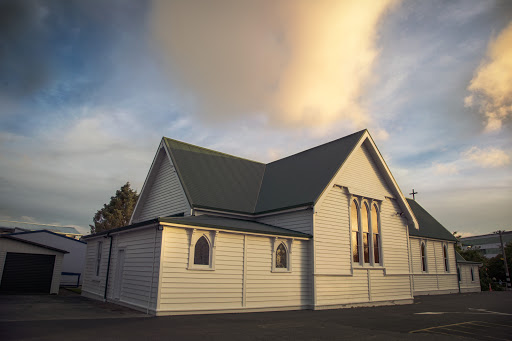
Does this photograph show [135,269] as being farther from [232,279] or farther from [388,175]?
[388,175]

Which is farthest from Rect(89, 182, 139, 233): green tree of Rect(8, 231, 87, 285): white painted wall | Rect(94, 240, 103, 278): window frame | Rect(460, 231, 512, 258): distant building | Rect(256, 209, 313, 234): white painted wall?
Rect(460, 231, 512, 258): distant building

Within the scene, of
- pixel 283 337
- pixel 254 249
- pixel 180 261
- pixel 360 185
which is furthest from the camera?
pixel 360 185

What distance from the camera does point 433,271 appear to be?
109 feet

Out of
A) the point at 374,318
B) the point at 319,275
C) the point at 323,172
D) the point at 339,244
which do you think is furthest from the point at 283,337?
the point at 323,172

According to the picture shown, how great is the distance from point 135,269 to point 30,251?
1461 cm

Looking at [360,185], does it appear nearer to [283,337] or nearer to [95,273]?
[283,337]

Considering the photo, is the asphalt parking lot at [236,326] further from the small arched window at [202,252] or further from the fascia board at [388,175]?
the fascia board at [388,175]

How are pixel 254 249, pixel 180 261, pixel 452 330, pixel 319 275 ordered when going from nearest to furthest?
pixel 452 330 → pixel 180 261 → pixel 254 249 → pixel 319 275

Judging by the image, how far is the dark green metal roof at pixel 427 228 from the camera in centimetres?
3275

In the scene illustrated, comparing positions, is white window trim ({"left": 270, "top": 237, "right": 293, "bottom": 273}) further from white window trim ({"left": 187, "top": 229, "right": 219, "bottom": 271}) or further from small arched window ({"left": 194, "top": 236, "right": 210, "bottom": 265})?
small arched window ({"left": 194, "top": 236, "right": 210, "bottom": 265})

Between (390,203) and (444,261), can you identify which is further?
(444,261)

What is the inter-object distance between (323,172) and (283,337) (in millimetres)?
12438

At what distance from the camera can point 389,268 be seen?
23.3m

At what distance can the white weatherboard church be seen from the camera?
15.5 m
